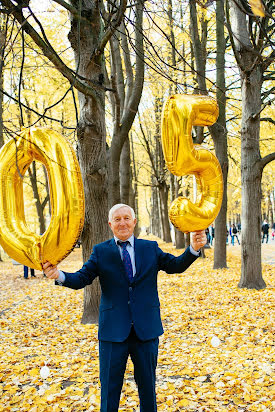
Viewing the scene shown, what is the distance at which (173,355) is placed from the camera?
4.84 m

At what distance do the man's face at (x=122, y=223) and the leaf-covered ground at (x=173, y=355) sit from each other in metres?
2.02

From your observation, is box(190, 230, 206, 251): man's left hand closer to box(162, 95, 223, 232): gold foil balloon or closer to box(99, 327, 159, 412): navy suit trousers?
box(162, 95, 223, 232): gold foil balloon

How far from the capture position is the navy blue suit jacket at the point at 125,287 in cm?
257

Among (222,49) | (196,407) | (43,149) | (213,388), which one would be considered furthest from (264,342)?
(222,49)

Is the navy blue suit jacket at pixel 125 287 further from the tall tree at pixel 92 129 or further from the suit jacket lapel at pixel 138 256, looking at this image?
the tall tree at pixel 92 129

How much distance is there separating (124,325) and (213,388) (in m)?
1.95

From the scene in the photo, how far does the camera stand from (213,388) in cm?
386

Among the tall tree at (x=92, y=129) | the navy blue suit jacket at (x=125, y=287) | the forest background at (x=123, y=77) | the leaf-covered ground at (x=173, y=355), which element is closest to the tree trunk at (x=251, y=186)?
the forest background at (x=123, y=77)

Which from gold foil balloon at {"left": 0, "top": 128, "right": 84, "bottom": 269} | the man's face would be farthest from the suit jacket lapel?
gold foil balloon at {"left": 0, "top": 128, "right": 84, "bottom": 269}

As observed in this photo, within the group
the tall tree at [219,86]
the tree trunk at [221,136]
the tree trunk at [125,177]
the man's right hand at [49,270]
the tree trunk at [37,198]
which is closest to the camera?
the man's right hand at [49,270]

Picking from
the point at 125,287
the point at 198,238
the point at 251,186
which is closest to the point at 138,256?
the point at 125,287

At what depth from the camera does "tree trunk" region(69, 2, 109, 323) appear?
5430 mm

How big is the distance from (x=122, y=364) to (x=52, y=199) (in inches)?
53.4

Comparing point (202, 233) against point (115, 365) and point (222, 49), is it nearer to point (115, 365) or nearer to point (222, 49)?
point (115, 365)
